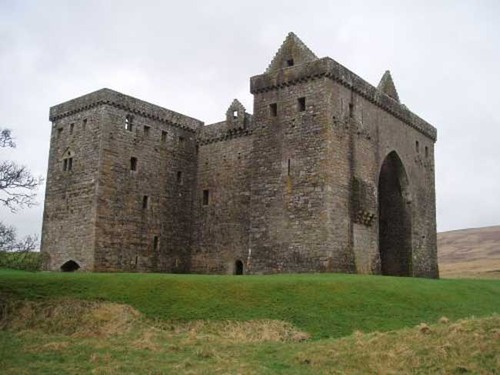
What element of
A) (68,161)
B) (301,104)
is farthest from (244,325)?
(68,161)

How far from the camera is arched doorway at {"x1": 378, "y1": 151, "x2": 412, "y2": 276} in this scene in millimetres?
32875

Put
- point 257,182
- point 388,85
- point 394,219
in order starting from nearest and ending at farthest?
point 257,182 < point 394,219 < point 388,85

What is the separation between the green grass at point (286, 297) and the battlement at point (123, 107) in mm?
11386

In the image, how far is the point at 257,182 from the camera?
92.3 ft

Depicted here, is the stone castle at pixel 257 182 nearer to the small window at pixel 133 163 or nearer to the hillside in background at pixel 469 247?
the small window at pixel 133 163

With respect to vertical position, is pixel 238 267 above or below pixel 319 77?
below

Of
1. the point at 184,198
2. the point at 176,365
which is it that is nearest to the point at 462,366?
the point at 176,365

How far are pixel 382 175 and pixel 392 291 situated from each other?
14447mm

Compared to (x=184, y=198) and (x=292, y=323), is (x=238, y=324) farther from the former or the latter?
(x=184, y=198)

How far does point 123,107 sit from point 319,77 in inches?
428

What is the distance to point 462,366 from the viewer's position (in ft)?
39.4

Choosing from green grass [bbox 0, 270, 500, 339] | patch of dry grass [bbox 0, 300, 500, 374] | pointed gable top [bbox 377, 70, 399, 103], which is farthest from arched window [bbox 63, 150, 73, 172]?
pointed gable top [bbox 377, 70, 399, 103]

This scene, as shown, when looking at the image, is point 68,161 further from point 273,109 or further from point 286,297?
point 286,297

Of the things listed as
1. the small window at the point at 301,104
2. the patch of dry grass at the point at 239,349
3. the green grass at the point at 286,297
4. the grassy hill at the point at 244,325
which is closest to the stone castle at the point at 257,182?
the small window at the point at 301,104
